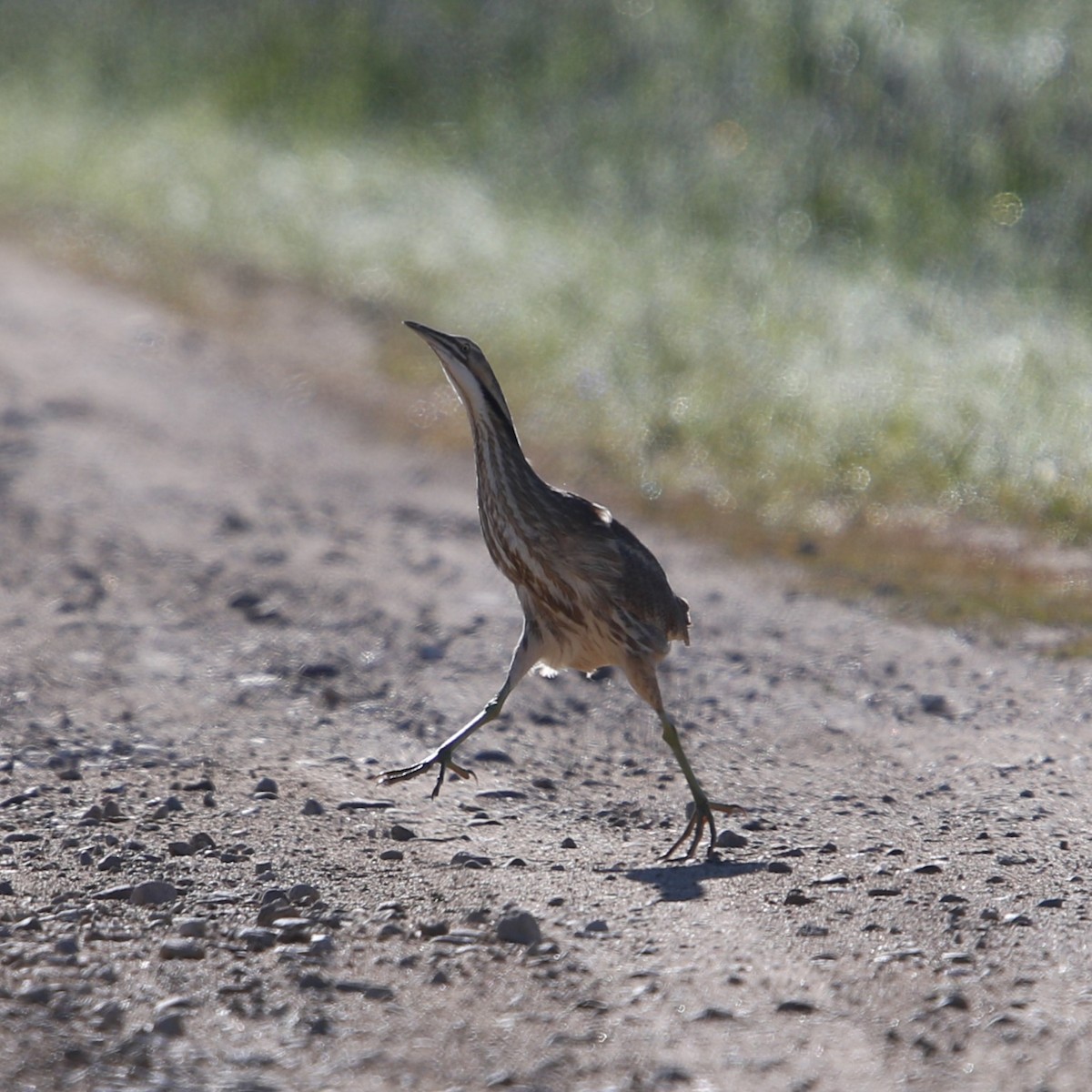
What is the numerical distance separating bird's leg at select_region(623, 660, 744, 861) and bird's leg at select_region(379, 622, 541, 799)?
35 cm

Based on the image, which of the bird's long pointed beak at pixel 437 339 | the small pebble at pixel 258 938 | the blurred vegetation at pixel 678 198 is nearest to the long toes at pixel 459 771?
the small pebble at pixel 258 938

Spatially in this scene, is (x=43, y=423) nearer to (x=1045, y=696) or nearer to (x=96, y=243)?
(x=96, y=243)

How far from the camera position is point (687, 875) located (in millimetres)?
5945

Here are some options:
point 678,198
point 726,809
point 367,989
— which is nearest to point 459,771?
point 726,809

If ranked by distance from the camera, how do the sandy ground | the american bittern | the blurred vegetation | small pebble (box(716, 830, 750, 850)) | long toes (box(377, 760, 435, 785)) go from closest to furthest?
the sandy ground
small pebble (box(716, 830, 750, 850))
the american bittern
long toes (box(377, 760, 435, 785))
the blurred vegetation

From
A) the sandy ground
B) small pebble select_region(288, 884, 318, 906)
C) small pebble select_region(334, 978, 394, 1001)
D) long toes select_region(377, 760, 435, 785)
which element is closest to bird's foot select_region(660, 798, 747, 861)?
the sandy ground

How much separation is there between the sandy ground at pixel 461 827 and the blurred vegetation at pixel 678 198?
1915mm

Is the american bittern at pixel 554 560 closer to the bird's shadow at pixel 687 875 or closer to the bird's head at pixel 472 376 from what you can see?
the bird's head at pixel 472 376

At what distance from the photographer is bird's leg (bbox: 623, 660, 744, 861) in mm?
6148

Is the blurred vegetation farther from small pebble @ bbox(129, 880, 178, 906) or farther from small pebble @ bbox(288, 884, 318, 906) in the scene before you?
small pebble @ bbox(129, 880, 178, 906)

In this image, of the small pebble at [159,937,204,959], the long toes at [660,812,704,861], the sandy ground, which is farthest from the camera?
the long toes at [660,812,704,861]

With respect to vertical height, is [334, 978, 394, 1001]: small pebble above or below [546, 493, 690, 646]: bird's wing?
below

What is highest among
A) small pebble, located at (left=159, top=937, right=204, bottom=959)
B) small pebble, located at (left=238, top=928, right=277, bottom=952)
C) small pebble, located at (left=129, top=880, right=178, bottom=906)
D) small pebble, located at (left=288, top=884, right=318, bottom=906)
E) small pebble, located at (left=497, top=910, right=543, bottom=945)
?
small pebble, located at (left=497, top=910, right=543, bottom=945)

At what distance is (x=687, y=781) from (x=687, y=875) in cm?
46
